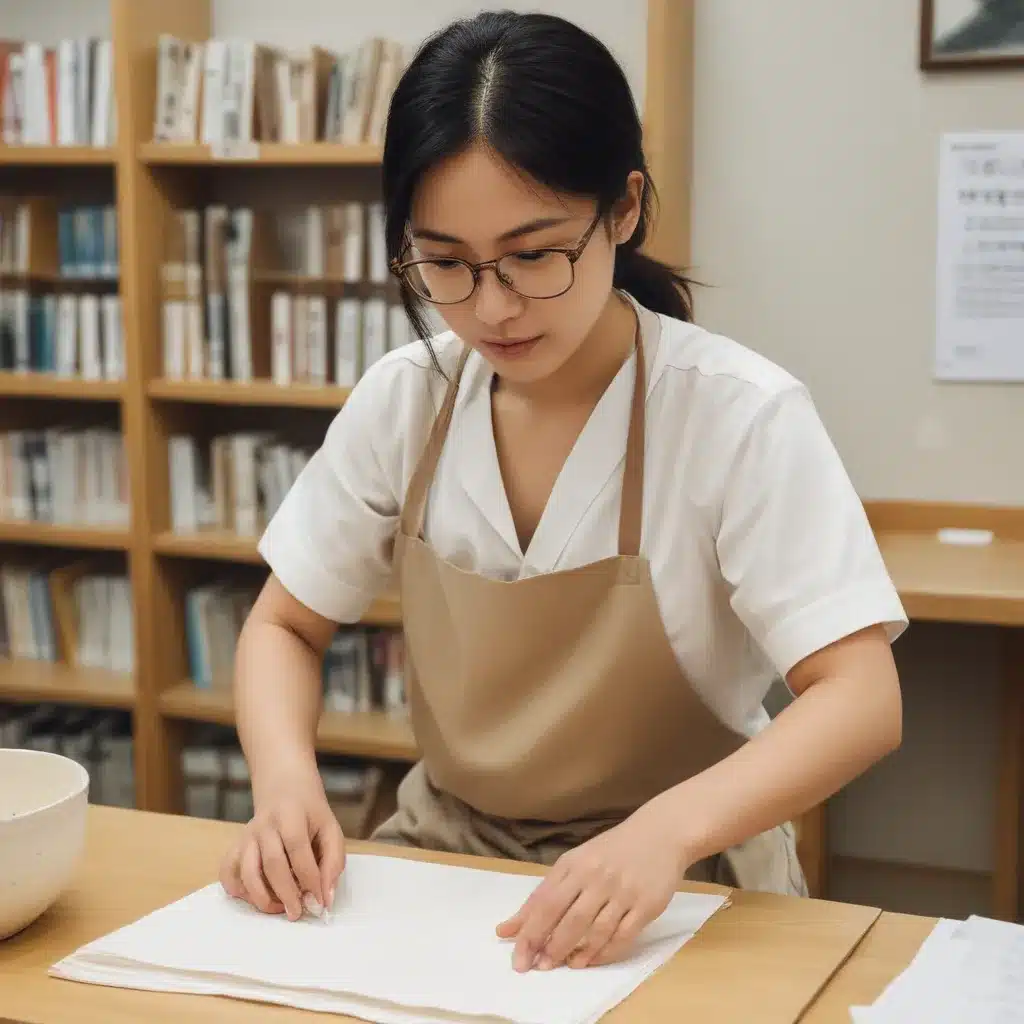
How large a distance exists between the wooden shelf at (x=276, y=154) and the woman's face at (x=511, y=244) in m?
1.51

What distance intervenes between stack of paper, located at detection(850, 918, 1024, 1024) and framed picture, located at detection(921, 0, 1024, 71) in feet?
6.48

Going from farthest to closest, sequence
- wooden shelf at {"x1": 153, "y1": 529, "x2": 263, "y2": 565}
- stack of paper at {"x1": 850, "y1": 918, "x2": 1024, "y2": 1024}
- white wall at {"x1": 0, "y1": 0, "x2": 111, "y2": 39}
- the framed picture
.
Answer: white wall at {"x1": 0, "y1": 0, "x2": 111, "y2": 39}
wooden shelf at {"x1": 153, "y1": 529, "x2": 263, "y2": 565}
the framed picture
stack of paper at {"x1": 850, "y1": 918, "x2": 1024, "y2": 1024}

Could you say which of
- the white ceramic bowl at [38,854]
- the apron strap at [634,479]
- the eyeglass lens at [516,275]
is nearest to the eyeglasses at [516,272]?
the eyeglass lens at [516,275]

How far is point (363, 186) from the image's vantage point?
3094mm

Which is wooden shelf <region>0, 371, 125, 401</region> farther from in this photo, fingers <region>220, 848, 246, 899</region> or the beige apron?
fingers <region>220, 848, 246, 899</region>

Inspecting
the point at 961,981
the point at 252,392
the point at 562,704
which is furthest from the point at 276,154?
the point at 961,981

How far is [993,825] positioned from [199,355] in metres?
1.91

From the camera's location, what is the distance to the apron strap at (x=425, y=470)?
148 cm

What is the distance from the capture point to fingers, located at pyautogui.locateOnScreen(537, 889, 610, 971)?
102 centimetres

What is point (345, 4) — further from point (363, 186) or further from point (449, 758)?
point (449, 758)

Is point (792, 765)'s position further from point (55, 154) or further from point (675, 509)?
point (55, 154)

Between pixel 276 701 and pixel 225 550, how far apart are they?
1.61 m

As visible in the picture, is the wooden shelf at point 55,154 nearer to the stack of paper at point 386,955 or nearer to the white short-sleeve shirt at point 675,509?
the white short-sleeve shirt at point 675,509

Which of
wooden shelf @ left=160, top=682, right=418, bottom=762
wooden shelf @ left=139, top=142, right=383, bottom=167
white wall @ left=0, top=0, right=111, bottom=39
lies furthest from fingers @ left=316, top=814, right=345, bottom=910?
white wall @ left=0, top=0, right=111, bottom=39
